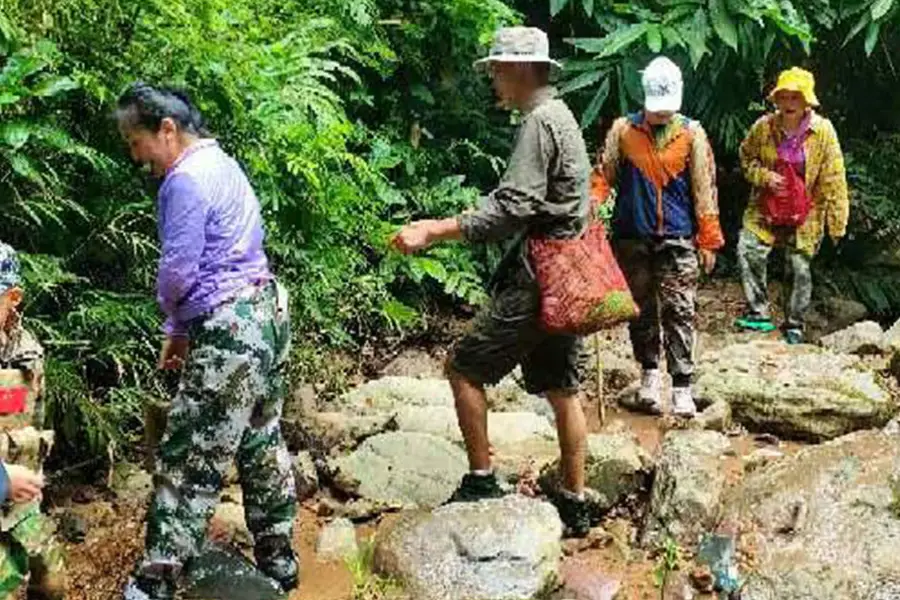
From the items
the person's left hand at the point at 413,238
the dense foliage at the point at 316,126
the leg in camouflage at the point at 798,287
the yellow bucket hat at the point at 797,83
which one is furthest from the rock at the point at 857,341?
the person's left hand at the point at 413,238

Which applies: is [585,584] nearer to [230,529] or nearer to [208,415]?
[230,529]

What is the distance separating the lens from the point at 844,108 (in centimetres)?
1134

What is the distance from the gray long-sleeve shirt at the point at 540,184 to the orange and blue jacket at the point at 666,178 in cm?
191

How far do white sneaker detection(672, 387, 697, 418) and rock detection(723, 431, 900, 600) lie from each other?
4.02 ft

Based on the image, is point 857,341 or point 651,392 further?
point 857,341

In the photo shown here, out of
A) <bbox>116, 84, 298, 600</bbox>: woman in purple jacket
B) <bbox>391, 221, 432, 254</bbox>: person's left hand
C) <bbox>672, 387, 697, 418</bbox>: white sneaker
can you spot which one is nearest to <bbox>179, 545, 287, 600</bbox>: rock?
<bbox>116, 84, 298, 600</bbox>: woman in purple jacket

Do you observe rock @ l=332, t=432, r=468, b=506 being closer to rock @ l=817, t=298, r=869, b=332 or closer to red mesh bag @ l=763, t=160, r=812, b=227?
red mesh bag @ l=763, t=160, r=812, b=227

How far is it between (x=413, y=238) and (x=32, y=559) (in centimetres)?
179

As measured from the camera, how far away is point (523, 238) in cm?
515

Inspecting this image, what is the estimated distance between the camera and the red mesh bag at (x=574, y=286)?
503 cm

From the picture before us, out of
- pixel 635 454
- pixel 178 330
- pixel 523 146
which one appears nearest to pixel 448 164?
pixel 635 454

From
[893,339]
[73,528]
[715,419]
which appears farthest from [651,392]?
[73,528]

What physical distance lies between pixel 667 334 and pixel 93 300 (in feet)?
10.4

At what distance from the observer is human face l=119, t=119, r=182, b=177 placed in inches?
169
